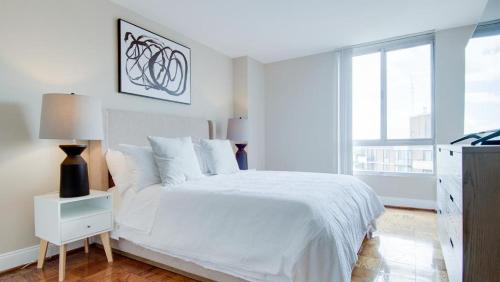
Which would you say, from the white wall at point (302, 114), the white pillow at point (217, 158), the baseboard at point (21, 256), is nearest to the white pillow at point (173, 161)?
the white pillow at point (217, 158)

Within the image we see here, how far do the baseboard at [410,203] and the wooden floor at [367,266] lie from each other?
1.22 m

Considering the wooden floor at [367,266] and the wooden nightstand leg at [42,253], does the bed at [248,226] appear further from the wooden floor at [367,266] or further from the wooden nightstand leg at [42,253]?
the wooden nightstand leg at [42,253]

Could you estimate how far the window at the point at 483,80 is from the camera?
167cm

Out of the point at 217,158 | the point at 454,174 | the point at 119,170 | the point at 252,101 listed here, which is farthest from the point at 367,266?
the point at 252,101

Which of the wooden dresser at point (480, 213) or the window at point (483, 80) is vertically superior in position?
the window at point (483, 80)

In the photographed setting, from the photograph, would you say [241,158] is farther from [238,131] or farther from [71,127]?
[71,127]

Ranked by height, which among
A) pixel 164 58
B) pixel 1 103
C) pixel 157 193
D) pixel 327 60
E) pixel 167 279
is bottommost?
pixel 167 279

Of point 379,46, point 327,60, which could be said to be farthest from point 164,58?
point 379,46

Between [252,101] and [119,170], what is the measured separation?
2.75m

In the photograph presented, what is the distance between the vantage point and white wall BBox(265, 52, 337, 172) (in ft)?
14.4

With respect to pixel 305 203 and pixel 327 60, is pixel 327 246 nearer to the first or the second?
pixel 305 203

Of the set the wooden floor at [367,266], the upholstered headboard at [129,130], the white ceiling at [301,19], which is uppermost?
the white ceiling at [301,19]

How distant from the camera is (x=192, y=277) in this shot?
1.91 metres

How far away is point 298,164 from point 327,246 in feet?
10.9
